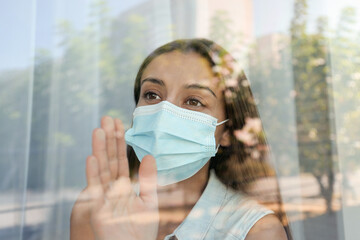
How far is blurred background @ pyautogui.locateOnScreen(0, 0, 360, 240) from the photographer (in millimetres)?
1182

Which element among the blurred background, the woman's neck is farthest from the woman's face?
the blurred background

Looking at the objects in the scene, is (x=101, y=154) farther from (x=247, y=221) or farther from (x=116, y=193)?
(x=247, y=221)

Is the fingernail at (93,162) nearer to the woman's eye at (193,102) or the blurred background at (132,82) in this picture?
the woman's eye at (193,102)

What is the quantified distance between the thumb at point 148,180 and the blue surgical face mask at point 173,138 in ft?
Result: 0.78

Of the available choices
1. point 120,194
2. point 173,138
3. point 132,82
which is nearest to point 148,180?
point 120,194

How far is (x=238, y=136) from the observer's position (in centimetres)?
103

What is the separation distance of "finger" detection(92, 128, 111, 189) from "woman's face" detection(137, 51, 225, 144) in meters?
0.29

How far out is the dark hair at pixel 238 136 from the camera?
102 cm

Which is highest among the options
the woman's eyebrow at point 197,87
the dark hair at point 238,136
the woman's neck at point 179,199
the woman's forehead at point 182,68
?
the woman's forehead at point 182,68

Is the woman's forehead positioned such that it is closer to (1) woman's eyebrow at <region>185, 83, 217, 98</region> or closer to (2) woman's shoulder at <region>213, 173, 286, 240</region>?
(1) woman's eyebrow at <region>185, 83, 217, 98</region>

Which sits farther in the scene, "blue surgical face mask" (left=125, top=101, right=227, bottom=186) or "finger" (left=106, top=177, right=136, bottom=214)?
"blue surgical face mask" (left=125, top=101, right=227, bottom=186)

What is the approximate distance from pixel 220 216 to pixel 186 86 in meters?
0.38

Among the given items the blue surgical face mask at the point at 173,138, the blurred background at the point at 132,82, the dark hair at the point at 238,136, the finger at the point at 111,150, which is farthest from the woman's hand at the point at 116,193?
the blurred background at the point at 132,82

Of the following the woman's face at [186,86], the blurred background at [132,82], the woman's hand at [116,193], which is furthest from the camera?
the blurred background at [132,82]
